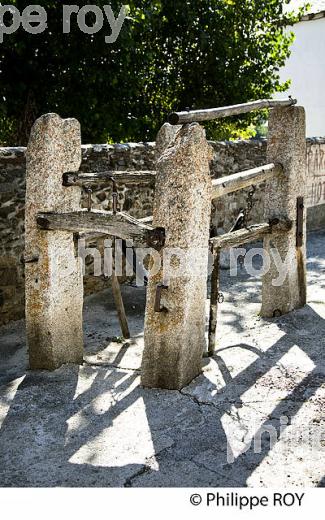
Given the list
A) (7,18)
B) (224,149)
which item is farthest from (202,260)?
(7,18)

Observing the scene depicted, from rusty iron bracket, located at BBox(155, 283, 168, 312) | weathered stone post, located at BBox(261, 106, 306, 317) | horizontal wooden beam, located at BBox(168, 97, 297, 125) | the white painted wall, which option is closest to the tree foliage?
the white painted wall

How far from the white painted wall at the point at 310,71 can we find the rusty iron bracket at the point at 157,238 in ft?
44.4

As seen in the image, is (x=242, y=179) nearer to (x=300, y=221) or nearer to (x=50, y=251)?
(x=300, y=221)

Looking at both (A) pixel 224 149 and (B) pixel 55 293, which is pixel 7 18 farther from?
(B) pixel 55 293

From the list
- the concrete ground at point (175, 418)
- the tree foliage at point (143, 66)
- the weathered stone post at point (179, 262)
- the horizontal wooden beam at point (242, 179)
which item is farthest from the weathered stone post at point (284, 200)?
the tree foliage at point (143, 66)

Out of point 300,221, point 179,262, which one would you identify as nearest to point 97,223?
point 179,262

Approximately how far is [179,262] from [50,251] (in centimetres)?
108

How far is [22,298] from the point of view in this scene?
19.6 feet

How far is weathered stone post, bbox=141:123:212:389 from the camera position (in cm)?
379

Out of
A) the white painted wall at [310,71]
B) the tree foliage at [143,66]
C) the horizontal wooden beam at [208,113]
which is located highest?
the white painted wall at [310,71]

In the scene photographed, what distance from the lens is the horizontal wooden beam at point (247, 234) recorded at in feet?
15.2

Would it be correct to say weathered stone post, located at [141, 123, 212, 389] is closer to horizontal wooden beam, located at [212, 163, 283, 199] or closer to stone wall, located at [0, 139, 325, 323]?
horizontal wooden beam, located at [212, 163, 283, 199]

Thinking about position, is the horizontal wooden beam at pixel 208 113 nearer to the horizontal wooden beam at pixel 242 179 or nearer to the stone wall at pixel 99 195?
the horizontal wooden beam at pixel 242 179

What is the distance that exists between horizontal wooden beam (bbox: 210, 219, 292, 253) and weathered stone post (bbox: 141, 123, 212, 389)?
601 millimetres
